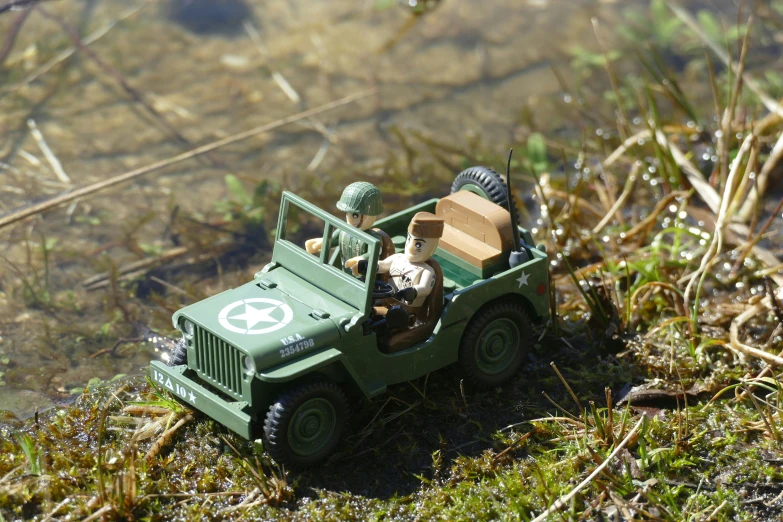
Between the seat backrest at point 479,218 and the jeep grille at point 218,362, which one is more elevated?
the seat backrest at point 479,218

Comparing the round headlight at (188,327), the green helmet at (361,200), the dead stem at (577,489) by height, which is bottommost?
the dead stem at (577,489)

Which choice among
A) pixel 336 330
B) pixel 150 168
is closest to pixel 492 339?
pixel 336 330

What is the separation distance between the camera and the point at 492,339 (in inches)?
262

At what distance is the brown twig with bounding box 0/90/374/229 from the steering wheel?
11.5 feet

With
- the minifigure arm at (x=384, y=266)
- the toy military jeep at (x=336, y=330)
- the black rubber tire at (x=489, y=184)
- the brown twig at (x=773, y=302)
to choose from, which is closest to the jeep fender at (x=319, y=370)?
the toy military jeep at (x=336, y=330)

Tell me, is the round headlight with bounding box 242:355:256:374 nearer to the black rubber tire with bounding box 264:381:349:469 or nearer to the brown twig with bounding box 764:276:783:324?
the black rubber tire with bounding box 264:381:349:469

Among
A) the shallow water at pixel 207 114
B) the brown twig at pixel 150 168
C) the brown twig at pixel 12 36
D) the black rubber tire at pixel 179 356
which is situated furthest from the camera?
the brown twig at pixel 12 36

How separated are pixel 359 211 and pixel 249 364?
3.92 feet

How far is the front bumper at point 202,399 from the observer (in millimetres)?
5738

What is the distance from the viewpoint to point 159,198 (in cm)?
923

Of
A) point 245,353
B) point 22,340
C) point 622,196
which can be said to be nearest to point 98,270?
point 22,340

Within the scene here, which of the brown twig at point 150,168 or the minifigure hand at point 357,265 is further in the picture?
the brown twig at point 150,168

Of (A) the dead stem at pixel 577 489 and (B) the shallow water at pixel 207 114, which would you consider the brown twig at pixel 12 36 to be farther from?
(A) the dead stem at pixel 577 489

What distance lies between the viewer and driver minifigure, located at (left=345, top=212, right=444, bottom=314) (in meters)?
6.14
